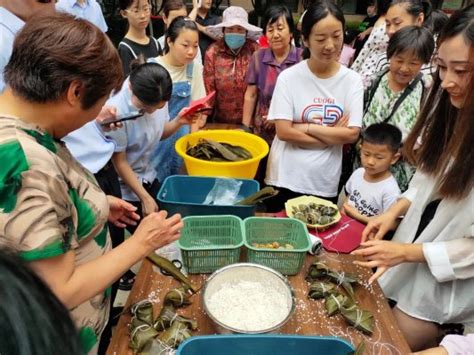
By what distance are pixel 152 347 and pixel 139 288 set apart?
0.28 m

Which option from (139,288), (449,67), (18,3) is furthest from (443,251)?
(18,3)

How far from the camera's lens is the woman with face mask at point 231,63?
2936 mm

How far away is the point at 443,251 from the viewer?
4.31 feet

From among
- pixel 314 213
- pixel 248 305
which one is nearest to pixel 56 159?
pixel 248 305

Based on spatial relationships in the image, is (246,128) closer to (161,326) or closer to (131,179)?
(131,179)

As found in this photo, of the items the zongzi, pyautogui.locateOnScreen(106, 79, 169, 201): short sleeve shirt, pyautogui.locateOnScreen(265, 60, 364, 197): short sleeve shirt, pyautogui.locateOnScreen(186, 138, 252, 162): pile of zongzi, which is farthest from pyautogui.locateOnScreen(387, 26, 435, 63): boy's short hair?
the zongzi

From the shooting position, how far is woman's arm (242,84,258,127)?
288 cm

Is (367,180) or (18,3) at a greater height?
(18,3)

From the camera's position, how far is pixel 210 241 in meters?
1.58

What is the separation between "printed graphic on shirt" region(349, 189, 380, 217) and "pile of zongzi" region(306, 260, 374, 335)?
2.56 feet

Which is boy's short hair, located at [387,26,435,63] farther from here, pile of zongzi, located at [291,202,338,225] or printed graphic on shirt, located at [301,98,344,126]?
pile of zongzi, located at [291,202,338,225]

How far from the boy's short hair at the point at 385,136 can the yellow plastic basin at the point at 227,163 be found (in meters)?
0.61

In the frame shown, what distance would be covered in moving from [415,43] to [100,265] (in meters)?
2.11

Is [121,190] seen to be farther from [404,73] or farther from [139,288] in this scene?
[404,73]
